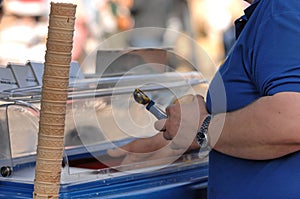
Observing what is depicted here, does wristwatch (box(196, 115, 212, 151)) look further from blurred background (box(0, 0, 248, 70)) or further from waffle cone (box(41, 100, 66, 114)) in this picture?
blurred background (box(0, 0, 248, 70))

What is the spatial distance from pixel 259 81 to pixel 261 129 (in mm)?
107

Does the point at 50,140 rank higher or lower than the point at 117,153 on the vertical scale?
higher

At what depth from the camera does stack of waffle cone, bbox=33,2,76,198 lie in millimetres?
1366

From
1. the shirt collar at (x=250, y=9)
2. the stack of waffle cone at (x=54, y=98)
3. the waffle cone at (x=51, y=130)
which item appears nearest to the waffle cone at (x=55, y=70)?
the stack of waffle cone at (x=54, y=98)

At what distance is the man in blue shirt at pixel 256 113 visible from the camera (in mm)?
1486

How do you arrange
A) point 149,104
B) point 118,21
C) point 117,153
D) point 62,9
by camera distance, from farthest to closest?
1. point 118,21
2. point 117,153
3. point 149,104
4. point 62,9

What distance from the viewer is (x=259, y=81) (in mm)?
1535

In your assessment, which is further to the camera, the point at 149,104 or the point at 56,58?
the point at 149,104

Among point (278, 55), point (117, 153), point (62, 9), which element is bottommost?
point (117, 153)

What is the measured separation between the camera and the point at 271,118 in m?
1.50

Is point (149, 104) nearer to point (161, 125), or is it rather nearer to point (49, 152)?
point (161, 125)

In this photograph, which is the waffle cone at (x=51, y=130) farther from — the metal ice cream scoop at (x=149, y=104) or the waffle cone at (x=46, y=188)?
the metal ice cream scoop at (x=149, y=104)

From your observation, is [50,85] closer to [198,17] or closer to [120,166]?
[120,166]

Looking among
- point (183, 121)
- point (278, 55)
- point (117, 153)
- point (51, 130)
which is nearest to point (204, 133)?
point (183, 121)
